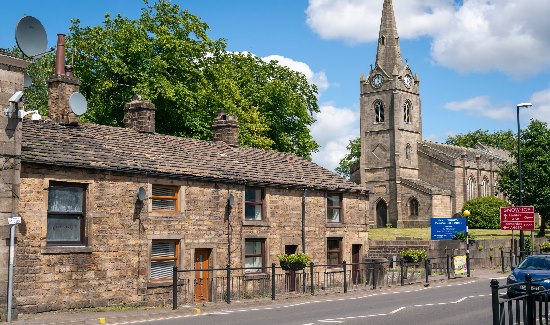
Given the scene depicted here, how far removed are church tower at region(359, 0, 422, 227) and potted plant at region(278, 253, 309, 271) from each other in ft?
187

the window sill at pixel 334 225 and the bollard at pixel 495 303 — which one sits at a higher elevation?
the window sill at pixel 334 225

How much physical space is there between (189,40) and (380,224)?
45.9 meters

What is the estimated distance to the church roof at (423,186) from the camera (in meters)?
79.1

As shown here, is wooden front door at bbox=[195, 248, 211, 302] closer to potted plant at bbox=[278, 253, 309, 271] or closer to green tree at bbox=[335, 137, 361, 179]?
potted plant at bbox=[278, 253, 309, 271]

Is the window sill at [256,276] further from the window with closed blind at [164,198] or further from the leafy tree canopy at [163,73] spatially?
the leafy tree canopy at [163,73]

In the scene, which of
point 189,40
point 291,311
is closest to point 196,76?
point 189,40

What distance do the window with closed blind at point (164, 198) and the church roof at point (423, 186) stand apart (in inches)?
2317

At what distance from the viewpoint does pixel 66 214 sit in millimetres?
20188

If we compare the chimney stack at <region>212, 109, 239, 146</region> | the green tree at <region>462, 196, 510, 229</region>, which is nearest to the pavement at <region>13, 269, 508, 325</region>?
the chimney stack at <region>212, 109, 239, 146</region>

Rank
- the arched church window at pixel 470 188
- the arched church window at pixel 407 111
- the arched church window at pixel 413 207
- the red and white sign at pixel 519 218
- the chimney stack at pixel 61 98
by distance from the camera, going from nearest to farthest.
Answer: the chimney stack at pixel 61 98
the red and white sign at pixel 519 218
the arched church window at pixel 413 207
the arched church window at pixel 470 188
the arched church window at pixel 407 111

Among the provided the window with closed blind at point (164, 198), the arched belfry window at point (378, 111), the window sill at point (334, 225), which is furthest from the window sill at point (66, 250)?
the arched belfry window at point (378, 111)

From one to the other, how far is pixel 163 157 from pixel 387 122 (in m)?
63.7

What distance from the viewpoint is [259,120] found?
47.9m

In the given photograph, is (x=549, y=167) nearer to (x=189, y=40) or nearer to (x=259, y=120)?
(x=259, y=120)
